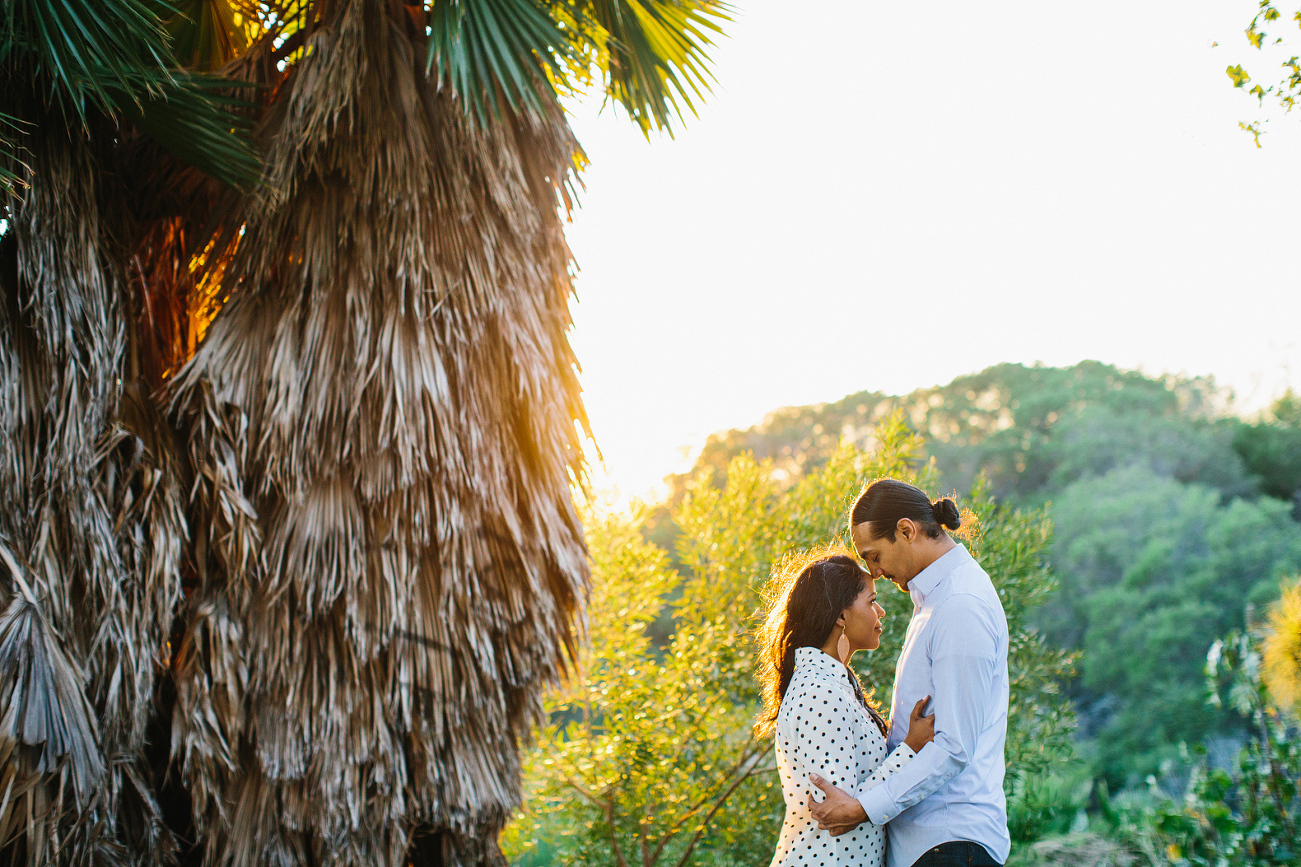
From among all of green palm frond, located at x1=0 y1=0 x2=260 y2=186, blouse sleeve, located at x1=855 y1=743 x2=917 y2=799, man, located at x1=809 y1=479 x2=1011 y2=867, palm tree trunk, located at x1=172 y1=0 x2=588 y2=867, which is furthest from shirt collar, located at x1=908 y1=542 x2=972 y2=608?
green palm frond, located at x1=0 y1=0 x2=260 y2=186

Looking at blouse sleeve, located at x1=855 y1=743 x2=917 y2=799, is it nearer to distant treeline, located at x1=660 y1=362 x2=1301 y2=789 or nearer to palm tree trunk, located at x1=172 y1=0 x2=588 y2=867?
palm tree trunk, located at x1=172 y1=0 x2=588 y2=867

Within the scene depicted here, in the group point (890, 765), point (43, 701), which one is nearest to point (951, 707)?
point (890, 765)

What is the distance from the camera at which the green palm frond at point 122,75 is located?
3.11 m

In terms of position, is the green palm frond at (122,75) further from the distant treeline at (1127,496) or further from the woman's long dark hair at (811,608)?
the distant treeline at (1127,496)

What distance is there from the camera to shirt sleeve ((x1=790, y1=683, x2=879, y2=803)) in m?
2.31

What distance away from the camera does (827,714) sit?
7.66 ft

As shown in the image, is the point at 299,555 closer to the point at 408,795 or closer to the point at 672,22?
the point at 408,795

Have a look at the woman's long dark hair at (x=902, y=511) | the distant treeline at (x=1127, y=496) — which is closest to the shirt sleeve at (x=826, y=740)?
the woman's long dark hair at (x=902, y=511)

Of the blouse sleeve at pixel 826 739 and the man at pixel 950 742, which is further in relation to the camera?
the blouse sleeve at pixel 826 739

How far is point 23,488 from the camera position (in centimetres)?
337

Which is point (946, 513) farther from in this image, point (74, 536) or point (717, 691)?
point (717, 691)

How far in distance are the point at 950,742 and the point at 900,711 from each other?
248 mm

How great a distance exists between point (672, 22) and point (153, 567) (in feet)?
12.2

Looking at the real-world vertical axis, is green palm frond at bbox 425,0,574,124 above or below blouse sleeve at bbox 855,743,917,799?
above
